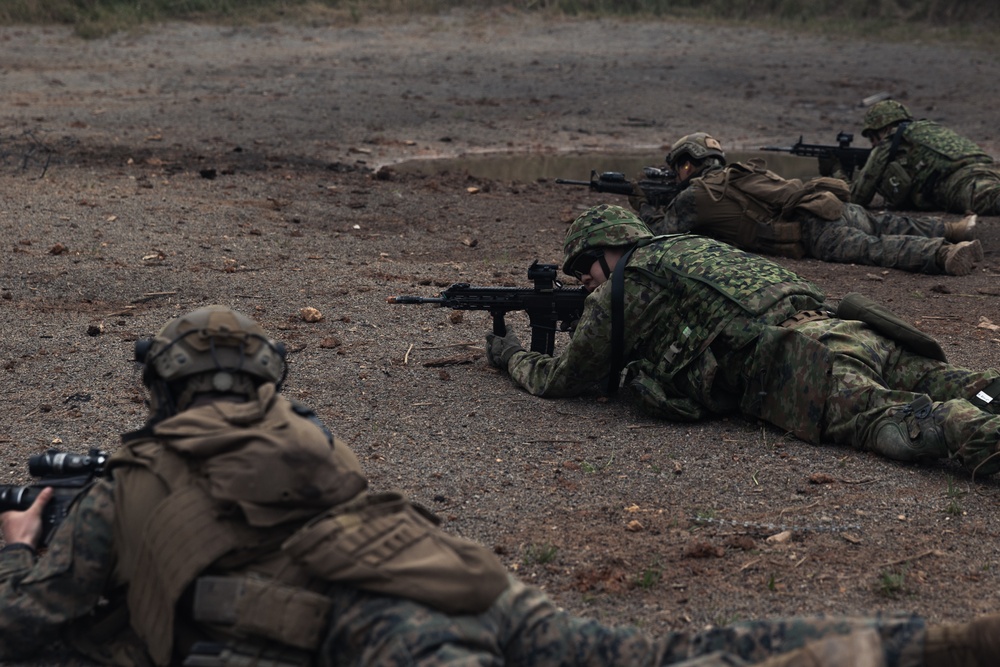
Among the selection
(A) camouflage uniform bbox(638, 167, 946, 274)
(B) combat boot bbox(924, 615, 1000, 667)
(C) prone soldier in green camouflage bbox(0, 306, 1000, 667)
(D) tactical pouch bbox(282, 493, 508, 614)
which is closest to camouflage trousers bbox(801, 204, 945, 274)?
(A) camouflage uniform bbox(638, 167, 946, 274)

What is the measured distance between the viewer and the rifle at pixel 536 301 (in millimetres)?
6539

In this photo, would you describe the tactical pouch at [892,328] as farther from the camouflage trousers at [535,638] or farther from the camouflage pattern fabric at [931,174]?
the camouflage pattern fabric at [931,174]

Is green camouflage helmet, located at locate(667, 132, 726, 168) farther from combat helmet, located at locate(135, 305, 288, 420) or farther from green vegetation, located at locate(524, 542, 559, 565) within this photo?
combat helmet, located at locate(135, 305, 288, 420)

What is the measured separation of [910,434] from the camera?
5.21 metres

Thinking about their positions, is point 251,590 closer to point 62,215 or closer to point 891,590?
point 891,590

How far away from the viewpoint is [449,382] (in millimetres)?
6496

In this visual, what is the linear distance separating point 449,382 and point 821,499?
2207 millimetres

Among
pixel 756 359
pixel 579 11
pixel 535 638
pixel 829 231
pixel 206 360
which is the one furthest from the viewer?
pixel 579 11

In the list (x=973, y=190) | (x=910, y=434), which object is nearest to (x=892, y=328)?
(x=910, y=434)

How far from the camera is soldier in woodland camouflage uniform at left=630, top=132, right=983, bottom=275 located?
9.48 meters

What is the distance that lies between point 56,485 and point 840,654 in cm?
239

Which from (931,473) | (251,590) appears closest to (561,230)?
(931,473)

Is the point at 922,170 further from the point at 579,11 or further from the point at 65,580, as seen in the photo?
A: the point at 579,11

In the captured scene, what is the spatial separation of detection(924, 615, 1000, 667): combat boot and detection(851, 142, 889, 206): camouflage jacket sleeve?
9.08m
